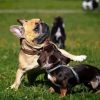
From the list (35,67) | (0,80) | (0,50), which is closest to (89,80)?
(35,67)

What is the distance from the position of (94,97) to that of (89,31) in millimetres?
19747

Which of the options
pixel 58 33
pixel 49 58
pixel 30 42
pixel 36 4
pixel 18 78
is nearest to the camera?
pixel 49 58

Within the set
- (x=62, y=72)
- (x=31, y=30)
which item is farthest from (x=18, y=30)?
(x=62, y=72)

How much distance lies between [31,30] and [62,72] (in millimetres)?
919

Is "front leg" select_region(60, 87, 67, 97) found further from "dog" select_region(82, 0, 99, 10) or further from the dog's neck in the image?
"dog" select_region(82, 0, 99, 10)

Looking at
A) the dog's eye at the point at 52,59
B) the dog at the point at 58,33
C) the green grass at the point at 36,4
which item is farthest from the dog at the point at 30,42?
the green grass at the point at 36,4

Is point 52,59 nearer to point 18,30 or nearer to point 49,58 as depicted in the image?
point 49,58

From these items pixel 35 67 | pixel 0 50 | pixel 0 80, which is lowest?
pixel 0 50

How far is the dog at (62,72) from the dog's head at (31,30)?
0.92ft

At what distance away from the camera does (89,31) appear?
90.6 feet

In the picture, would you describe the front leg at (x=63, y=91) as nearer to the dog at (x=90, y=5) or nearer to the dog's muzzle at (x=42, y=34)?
the dog's muzzle at (x=42, y=34)

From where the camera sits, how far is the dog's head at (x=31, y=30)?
8327mm

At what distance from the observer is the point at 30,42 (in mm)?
8430

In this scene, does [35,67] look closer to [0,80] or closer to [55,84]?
[55,84]
